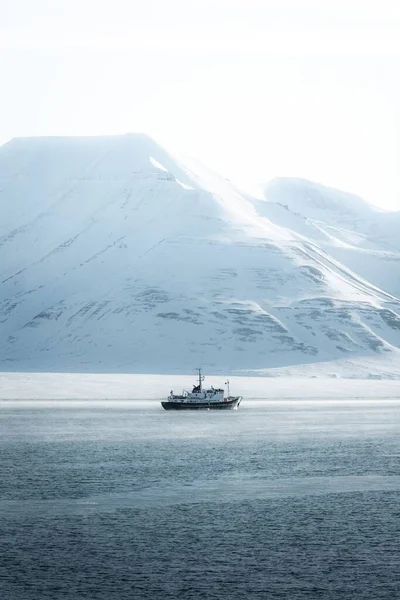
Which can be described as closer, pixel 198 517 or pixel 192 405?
pixel 198 517

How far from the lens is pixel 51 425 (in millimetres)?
147250

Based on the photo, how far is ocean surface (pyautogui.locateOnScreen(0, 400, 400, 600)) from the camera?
1965 inches

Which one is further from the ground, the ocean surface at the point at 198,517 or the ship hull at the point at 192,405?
the ship hull at the point at 192,405

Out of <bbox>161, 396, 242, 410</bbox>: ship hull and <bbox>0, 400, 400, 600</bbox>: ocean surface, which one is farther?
<bbox>161, 396, 242, 410</bbox>: ship hull

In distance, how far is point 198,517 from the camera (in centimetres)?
6769

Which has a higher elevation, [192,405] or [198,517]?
[192,405]

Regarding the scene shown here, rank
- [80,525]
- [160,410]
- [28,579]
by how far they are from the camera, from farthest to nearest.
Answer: [160,410], [80,525], [28,579]

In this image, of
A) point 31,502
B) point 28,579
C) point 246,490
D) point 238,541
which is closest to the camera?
point 28,579

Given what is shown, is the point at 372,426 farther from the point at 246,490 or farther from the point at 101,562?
the point at 101,562

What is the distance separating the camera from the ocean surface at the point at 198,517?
49.9 m

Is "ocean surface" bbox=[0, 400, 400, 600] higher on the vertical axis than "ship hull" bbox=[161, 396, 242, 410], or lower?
lower

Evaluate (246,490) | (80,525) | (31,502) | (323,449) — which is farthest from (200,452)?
(80,525)

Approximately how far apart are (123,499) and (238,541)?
16.5 metres

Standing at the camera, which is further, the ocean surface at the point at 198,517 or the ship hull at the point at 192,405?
the ship hull at the point at 192,405
